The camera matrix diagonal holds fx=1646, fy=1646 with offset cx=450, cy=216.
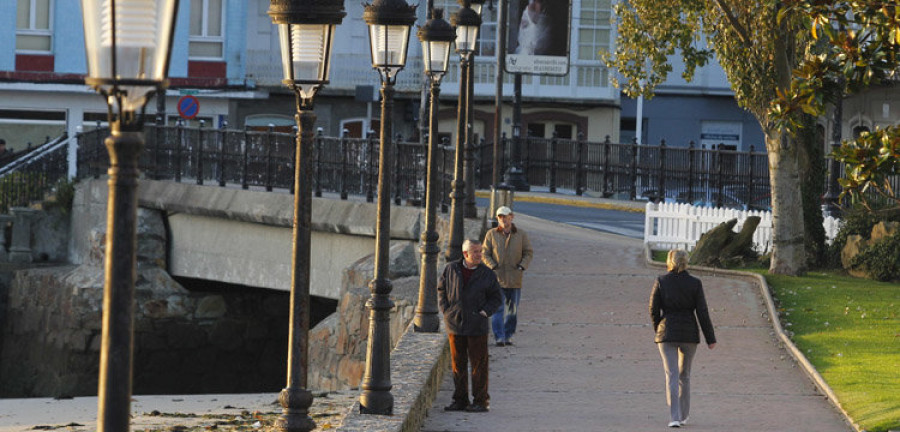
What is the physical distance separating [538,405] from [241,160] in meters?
17.0

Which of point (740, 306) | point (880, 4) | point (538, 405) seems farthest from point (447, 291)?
point (740, 306)

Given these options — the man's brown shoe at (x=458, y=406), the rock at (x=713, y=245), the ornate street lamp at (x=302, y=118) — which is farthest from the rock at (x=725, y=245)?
the ornate street lamp at (x=302, y=118)

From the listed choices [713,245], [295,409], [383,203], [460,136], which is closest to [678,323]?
[383,203]

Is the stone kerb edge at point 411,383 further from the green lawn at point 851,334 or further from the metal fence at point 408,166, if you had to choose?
the metal fence at point 408,166

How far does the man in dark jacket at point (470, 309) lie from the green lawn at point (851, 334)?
10.2ft

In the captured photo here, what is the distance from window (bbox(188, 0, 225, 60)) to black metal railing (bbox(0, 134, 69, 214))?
34.9 ft

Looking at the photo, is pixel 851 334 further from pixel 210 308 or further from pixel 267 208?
pixel 210 308

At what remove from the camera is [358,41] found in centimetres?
4891

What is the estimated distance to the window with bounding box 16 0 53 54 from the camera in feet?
139

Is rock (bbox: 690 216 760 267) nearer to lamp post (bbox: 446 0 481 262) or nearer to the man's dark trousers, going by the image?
lamp post (bbox: 446 0 481 262)

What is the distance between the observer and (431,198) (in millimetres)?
17016

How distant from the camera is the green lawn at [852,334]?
46.6ft

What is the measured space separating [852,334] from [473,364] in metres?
6.62

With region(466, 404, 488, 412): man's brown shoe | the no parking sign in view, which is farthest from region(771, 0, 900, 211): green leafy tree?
the no parking sign
